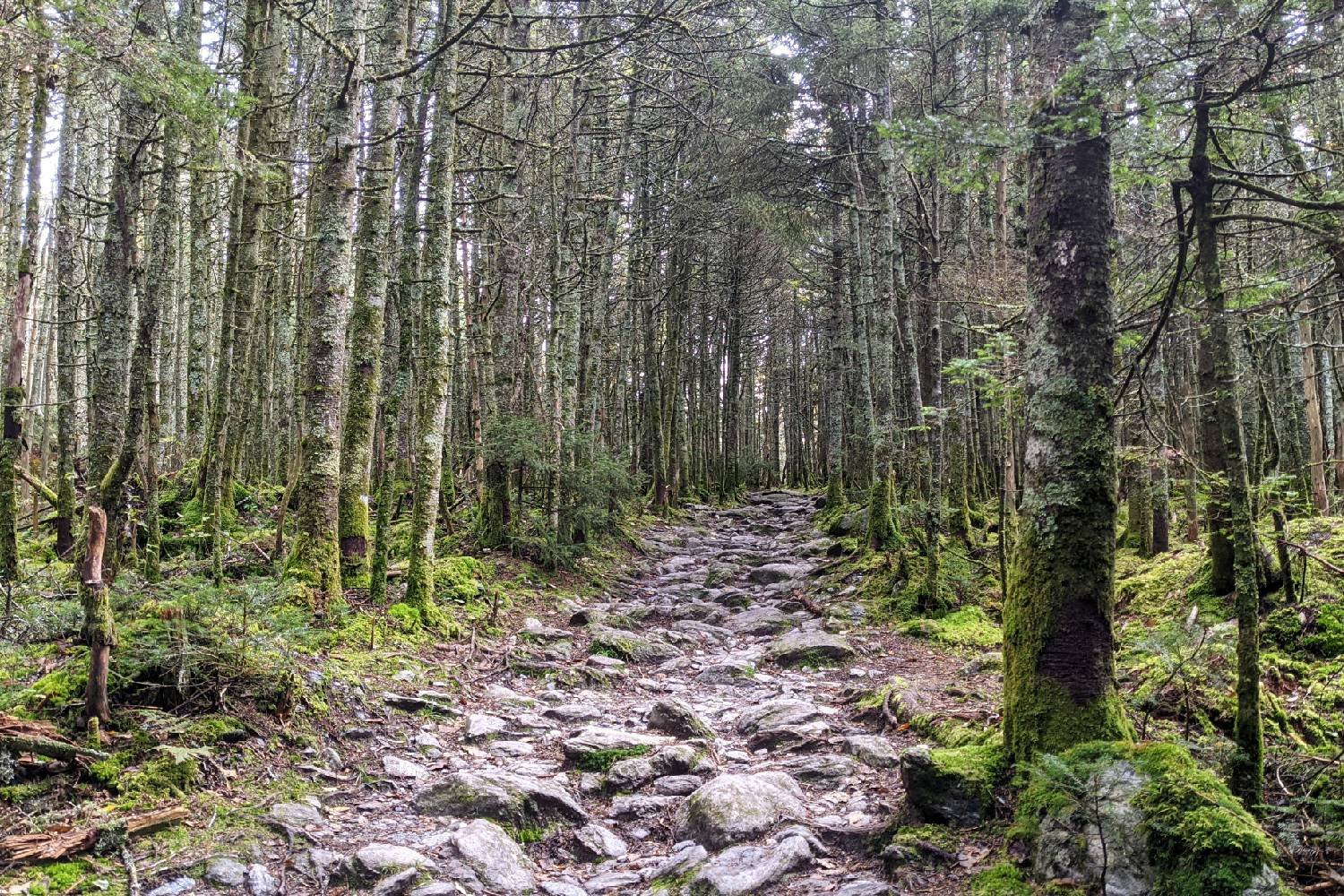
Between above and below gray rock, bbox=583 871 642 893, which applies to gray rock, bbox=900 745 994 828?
above

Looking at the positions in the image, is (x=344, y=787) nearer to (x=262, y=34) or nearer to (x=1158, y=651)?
(x=1158, y=651)

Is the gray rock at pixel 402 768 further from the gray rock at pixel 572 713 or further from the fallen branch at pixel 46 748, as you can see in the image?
the fallen branch at pixel 46 748

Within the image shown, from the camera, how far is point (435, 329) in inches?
332

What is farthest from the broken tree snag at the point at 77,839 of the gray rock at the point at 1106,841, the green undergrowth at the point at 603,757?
the gray rock at the point at 1106,841

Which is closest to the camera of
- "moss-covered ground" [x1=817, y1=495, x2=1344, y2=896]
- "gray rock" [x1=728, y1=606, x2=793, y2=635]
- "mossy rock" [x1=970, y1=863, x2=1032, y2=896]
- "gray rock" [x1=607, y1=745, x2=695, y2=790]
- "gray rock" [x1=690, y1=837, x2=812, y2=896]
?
"moss-covered ground" [x1=817, y1=495, x2=1344, y2=896]

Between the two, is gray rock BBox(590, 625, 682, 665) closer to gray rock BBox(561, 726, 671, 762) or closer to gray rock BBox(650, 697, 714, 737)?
gray rock BBox(650, 697, 714, 737)

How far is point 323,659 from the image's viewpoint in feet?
19.2

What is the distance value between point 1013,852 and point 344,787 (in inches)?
145

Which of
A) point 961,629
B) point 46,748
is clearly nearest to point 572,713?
point 46,748

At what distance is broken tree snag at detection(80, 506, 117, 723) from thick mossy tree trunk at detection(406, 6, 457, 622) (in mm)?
3959

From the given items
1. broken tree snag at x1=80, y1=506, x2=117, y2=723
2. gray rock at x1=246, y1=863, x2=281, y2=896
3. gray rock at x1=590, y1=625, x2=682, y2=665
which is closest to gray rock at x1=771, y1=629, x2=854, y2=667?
gray rock at x1=590, y1=625, x2=682, y2=665

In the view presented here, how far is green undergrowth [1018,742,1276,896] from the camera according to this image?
2742 mm

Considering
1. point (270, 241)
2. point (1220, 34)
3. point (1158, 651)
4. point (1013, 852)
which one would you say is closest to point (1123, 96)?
point (1220, 34)

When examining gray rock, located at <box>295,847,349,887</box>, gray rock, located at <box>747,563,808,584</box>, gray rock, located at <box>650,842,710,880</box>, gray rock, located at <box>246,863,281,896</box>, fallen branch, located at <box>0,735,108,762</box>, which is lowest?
gray rock, located at <box>650,842,710,880</box>
